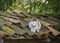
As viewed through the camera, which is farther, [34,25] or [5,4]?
[5,4]

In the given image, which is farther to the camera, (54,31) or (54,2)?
(54,2)

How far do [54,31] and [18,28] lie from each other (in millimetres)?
1001

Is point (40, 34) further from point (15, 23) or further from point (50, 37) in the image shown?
point (15, 23)

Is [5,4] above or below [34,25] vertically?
below

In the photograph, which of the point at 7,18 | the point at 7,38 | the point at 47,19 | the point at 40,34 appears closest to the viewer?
the point at 7,38

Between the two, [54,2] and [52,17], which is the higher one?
[54,2]

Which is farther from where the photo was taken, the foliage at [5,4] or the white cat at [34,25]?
the foliage at [5,4]

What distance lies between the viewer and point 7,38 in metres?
7.02

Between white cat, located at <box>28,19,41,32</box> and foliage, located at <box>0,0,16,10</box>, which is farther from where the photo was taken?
foliage, located at <box>0,0,16,10</box>

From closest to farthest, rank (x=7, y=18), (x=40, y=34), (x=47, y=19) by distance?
(x=40, y=34)
(x=7, y=18)
(x=47, y=19)

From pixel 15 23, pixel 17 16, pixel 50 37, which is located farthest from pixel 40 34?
pixel 17 16

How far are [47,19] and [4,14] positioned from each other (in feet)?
4.51

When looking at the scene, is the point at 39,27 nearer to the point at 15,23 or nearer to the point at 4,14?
the point at 15,23

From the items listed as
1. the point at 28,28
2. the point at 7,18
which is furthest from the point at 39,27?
the point at 7,18
